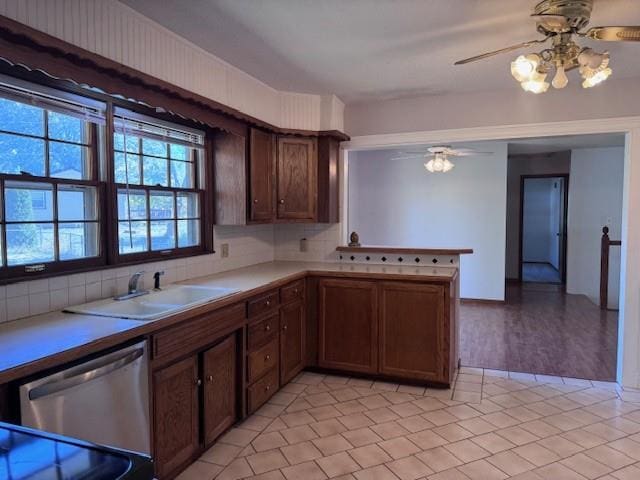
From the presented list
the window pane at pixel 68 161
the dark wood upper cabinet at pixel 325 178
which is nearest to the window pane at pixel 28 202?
the window pane at pixel 68 161

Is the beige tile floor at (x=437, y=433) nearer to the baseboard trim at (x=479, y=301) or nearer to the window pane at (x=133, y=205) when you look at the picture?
the window pane at (x=133, y=205)

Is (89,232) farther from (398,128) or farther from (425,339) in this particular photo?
(398,128)

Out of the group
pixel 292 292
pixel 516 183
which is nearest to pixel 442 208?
pixel 516 183

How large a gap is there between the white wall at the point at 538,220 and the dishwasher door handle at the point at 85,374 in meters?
9.89

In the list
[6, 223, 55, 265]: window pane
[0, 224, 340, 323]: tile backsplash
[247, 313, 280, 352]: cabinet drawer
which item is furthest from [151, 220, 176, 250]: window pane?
[247, 313, 280, 352]: cabinet drawer

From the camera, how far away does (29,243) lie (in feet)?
6.97

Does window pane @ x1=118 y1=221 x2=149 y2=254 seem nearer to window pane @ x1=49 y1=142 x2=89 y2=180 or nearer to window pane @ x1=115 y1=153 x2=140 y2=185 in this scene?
window pane @ x1=115 y1=153 x2=140 y2=185

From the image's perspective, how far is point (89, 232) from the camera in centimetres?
244

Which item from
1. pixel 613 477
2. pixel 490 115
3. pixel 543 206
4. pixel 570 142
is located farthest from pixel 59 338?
pixel 543 206

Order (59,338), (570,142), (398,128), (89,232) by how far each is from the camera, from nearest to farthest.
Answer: (59,338) → (89,232) → (398,128) → (570,142)

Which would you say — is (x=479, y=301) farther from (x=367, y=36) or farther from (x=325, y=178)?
(x=367, y=36)

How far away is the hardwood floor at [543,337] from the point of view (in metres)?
3.94

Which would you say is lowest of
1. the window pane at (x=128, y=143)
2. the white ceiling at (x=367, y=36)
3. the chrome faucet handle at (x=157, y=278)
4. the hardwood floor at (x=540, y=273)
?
the hardwood floor at (x=540, y=273)

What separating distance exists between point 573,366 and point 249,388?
2920 millimetres
